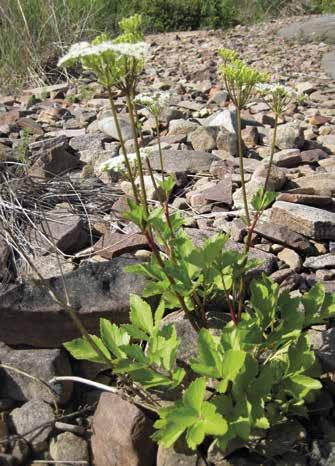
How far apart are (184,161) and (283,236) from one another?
1.33 meters

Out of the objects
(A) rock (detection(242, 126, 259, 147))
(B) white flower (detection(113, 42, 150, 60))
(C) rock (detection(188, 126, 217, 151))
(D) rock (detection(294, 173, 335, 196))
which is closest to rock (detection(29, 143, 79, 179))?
(C) rock (detection(188, 126, 217, 151))

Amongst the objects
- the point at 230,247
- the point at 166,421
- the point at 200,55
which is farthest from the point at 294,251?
the point at 200,55

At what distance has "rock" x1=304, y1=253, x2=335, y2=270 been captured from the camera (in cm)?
278

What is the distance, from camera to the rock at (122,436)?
2000 mm

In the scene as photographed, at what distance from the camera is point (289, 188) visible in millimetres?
3652

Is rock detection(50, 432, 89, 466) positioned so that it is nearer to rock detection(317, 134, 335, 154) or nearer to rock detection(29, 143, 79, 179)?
rock detection(29, 143, 79, 179)

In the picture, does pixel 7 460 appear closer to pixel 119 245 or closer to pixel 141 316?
pixel 141 316

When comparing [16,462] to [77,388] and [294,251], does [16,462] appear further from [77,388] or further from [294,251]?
[294,251]

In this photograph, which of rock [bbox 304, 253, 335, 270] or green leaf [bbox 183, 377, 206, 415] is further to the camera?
rock [bbox 304, 253, 335, 270]

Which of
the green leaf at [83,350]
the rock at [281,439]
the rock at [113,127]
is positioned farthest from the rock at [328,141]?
the green leaf at [83,350]

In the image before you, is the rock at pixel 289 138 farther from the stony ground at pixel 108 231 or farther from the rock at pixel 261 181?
the rock at pixel 261 181

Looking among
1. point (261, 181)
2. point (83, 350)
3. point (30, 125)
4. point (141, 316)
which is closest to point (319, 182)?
point (261, 181)

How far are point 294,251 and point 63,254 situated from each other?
47.9 inches

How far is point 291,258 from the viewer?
2836mm
